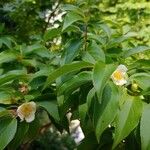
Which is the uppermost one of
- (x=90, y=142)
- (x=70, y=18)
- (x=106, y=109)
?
(x=70, y=18)

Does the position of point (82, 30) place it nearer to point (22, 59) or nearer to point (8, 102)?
point (22, 59)

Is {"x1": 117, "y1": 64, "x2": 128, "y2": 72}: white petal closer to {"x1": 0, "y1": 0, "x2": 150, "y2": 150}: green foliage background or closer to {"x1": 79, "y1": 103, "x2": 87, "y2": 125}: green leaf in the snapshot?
{"x1": 0, "y1": 0, "x2": 150, "y2": 150}: green foliage background

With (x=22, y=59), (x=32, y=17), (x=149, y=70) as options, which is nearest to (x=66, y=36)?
(x=22, y=59)

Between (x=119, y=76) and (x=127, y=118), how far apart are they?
0.21 m

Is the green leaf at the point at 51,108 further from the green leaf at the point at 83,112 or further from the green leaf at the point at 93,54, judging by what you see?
the green leaf at the point at 93,54

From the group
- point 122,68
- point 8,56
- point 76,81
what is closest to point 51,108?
point 76,81

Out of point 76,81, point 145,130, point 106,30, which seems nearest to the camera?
point 145,130

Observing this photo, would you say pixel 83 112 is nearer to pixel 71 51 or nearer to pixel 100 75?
pixel 100 75

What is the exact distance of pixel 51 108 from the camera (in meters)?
1.69

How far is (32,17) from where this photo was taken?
14.9 ft

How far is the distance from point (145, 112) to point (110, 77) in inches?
8.6

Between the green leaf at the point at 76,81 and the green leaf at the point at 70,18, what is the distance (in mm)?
262

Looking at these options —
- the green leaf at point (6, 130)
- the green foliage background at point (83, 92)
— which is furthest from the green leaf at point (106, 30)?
the green leaf at point (6, 130)

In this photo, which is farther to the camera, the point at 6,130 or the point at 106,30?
the point at 106,30
